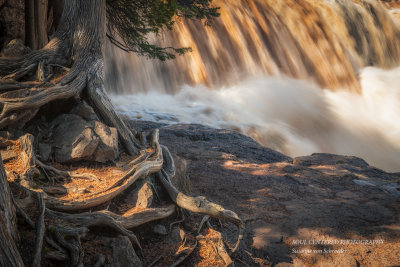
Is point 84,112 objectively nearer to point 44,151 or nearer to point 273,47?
point 44,151

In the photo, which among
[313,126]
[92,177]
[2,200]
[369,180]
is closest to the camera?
[2,200]

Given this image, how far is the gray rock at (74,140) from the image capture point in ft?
12.9

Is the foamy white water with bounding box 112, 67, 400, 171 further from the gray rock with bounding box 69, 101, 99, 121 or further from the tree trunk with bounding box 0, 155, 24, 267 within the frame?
the tree trunk with bounding box 0, 155, 24, 267

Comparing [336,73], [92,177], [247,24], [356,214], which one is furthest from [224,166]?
[336,73]

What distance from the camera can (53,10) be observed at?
258 inches

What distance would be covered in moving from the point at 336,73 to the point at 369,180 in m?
18.1

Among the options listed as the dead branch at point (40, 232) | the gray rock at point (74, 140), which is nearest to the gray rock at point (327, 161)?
the gray rock at point (74, 140)

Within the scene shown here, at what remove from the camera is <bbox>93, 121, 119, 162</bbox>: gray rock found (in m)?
4.13

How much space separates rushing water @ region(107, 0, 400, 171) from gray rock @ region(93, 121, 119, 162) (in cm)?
770

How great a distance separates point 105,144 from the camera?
13.8ft

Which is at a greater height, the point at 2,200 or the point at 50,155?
the point at 2,200

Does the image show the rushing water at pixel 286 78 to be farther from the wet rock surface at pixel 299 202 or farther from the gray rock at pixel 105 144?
the gray rock at pixel 105 144

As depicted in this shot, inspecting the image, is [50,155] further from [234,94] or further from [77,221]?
[234,94]

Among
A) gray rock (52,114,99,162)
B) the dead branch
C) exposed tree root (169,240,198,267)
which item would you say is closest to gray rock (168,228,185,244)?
exposed tree root (169,240,198,267)
